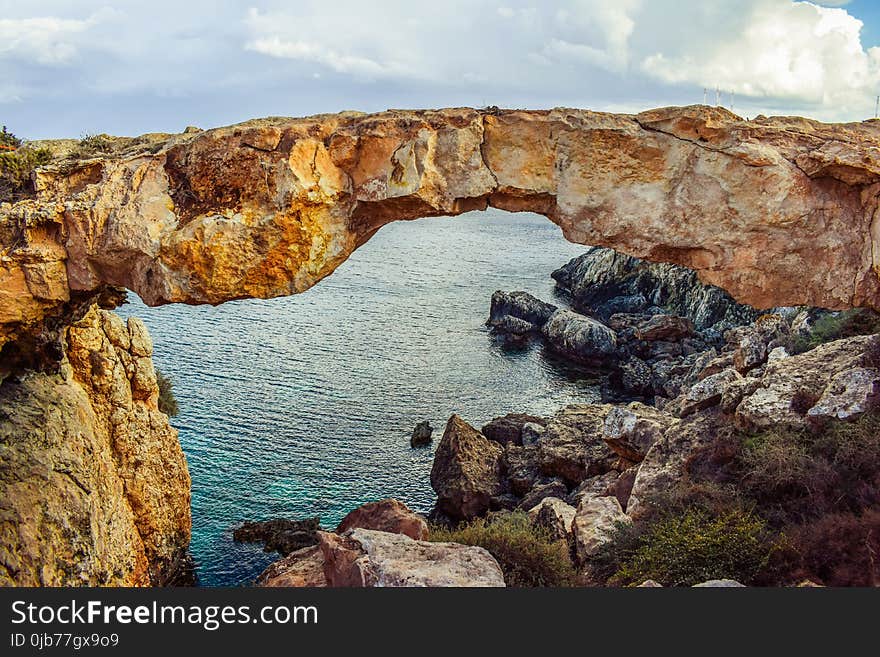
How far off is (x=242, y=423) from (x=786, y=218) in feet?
70.3

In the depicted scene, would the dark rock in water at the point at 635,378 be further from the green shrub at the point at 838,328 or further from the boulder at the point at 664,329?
the green shrub at the point at 838,328

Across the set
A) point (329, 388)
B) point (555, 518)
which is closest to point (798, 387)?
point (555, 518)

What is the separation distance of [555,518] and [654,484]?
7.38 ft

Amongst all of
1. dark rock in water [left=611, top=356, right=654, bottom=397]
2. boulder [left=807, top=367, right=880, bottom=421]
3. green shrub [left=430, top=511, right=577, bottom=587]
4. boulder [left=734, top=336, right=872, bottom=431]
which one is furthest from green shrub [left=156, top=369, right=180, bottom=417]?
boulder [left=807, top=367, right=880, bottom=421]

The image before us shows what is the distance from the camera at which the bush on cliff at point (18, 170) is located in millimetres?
12727

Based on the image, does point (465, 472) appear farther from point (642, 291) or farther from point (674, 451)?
point (642, 291)

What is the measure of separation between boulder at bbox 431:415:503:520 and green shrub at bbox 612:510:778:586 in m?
10.7

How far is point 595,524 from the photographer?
1459cm

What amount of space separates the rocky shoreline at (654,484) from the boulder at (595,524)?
35mm

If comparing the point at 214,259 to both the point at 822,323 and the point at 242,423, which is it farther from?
the point at 822,323

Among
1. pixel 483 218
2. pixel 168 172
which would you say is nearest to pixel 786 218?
pixel 168 172

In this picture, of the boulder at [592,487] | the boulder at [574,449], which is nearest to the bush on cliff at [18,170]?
the boulder at [592,487]

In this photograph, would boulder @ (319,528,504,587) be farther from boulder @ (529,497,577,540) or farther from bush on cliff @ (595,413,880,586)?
boulder @ (529,497,577,540)

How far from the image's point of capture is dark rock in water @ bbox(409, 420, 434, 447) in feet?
90.1
